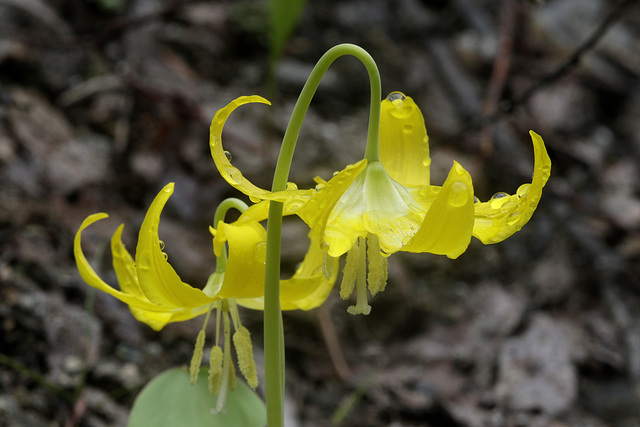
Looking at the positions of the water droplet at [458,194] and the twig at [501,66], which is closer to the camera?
the water droplet at [458,194]

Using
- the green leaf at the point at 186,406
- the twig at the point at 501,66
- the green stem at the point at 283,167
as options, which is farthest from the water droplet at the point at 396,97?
the twig at the point at 501,66

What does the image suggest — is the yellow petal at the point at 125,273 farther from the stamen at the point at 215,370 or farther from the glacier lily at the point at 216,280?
the stamen at the point at 215,370

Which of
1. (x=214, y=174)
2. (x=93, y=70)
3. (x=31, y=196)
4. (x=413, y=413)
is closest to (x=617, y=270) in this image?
(x=413, y=413)

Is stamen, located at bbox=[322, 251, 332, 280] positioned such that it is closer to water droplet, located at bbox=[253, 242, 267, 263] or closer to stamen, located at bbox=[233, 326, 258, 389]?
water droplet, located at bbox=[253, 242, 267, 263]

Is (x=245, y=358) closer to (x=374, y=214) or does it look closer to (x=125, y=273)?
(x=125, y=273)

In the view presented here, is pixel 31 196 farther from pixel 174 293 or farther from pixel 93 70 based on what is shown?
pixel 174 293
